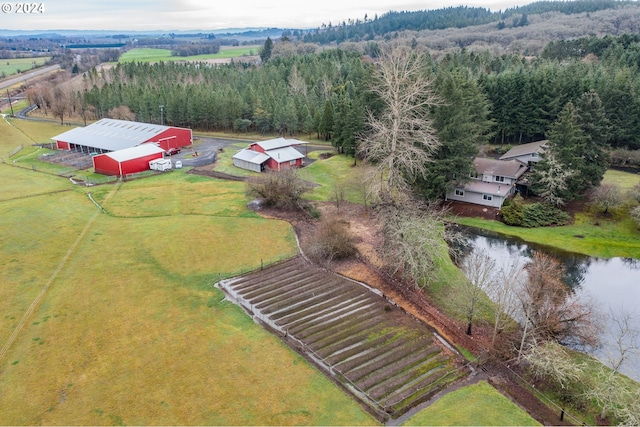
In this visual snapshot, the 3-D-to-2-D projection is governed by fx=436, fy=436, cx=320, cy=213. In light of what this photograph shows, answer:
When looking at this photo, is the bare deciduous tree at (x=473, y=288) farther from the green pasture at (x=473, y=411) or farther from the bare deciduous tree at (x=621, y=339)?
the bare deciduous tree at (x=621, y=339)

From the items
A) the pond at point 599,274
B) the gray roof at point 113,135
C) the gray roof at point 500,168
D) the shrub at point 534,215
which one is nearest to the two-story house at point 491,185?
the gray roof at point 500,168

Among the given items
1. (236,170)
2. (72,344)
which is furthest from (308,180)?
(72,344)

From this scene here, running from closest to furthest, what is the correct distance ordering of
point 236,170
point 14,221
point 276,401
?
1. point 276,401
2. point 14,221
3. point 236,170

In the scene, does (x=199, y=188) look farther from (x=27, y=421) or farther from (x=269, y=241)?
(x=27, y=421)

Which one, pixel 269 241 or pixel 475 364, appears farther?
pixel 269 241

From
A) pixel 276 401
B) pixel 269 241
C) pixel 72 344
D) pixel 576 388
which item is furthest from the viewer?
pixel 269 241

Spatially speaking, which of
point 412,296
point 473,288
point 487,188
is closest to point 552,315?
point 473,288
